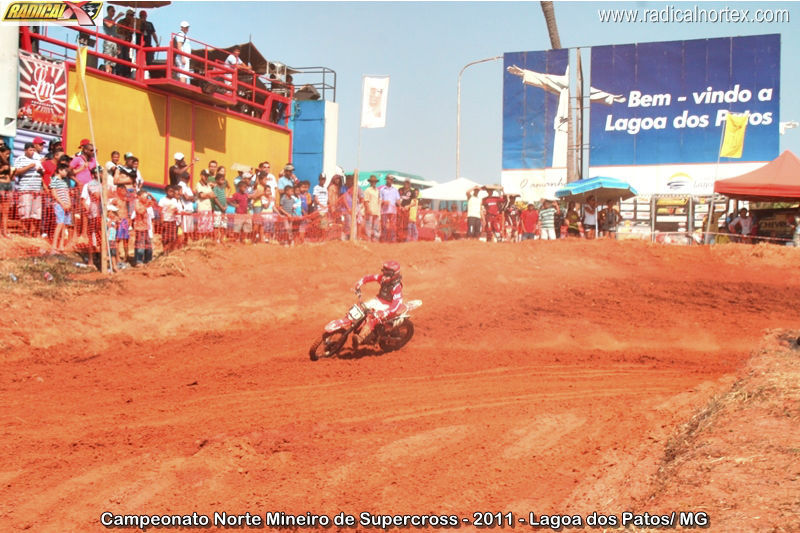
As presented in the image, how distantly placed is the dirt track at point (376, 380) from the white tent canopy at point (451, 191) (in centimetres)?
924

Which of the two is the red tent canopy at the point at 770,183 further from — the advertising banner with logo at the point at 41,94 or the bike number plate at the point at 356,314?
the advertising banner with logo at the point at 41,94

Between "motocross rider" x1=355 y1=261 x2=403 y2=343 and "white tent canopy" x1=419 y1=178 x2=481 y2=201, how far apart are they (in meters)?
15.5

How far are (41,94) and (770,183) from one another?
1842 centimetres

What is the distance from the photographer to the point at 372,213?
2095 cm

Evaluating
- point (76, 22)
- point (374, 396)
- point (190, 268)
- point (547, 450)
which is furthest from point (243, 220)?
point (547, 450)

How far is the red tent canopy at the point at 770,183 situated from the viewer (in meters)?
21.7

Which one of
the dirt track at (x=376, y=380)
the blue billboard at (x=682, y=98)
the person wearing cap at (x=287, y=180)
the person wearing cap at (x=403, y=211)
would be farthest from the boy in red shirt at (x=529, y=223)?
the blue billboard at (x=682, y=98)

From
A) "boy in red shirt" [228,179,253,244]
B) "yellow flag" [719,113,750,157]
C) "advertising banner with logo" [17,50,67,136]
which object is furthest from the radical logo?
"yellow flag" [719,113,750,157]

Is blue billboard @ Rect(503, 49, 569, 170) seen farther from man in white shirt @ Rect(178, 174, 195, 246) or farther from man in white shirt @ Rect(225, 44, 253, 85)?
man in white shirt @ Rect(178, 174, 195, 246)

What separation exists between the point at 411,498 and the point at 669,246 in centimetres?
1553

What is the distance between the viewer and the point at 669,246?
20.7 metres

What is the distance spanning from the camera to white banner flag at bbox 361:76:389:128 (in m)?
19.2

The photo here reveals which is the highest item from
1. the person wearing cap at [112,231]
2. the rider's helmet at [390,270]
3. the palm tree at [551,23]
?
the palm tree at [551,23]

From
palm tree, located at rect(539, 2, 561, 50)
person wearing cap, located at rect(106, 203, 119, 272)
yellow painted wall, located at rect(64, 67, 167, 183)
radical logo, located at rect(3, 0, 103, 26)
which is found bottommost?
person wearing cap, located at rect(106, 203, 119, 272)
